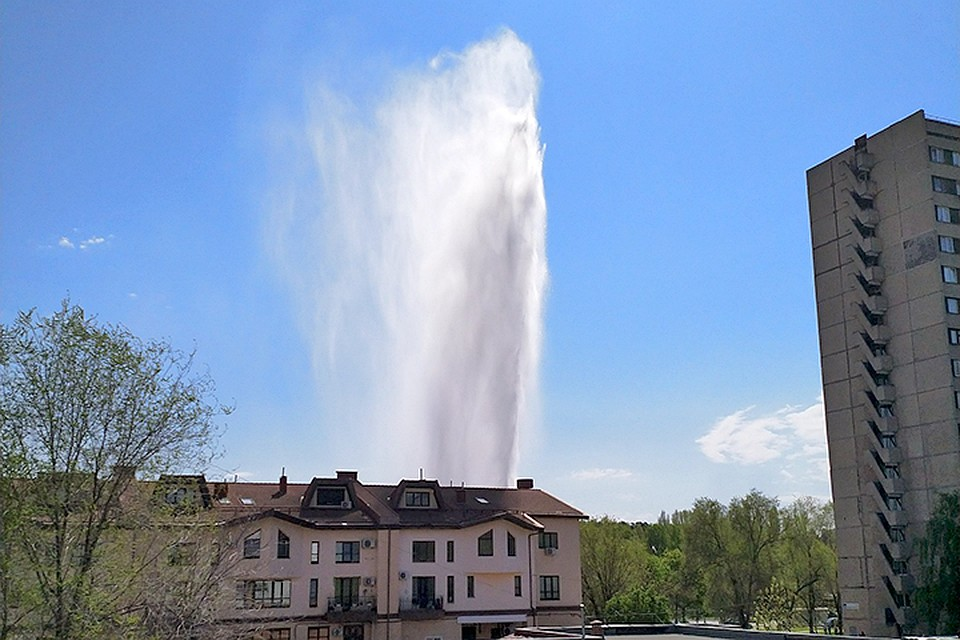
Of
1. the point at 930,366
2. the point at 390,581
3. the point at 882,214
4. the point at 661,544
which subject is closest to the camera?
the point at 390,581

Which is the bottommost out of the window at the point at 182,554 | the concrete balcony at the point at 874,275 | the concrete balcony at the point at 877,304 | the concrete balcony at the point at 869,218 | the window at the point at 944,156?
the window at the point at 182,554

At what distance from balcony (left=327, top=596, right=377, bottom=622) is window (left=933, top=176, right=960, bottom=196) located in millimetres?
45293

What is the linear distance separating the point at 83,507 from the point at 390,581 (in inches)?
1296

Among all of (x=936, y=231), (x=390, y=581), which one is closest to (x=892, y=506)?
(x=936, y=231)

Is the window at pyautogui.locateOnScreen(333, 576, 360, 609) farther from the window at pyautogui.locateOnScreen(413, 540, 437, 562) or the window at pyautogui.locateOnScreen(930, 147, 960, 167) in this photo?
the window at pyautogui.locateOnScreen(930, 147, 960, 167)

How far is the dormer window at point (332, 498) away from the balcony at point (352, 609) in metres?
5.45

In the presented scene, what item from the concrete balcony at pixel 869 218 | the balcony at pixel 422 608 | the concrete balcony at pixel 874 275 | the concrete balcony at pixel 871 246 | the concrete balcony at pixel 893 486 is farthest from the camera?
the concrete balcony at pixel 869 218

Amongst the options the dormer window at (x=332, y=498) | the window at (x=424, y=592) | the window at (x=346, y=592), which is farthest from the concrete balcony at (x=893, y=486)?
the dormer window at (x=332, y=498)

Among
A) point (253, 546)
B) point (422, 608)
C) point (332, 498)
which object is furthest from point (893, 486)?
point (253, 546)

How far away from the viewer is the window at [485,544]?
53.8m

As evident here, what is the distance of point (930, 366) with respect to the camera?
5850 centimetres

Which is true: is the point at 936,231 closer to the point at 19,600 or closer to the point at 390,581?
the point at 390,581

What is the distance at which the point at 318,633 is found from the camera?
4941 cm

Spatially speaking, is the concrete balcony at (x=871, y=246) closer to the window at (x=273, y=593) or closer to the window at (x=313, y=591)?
the window at (x=313, y=591)
